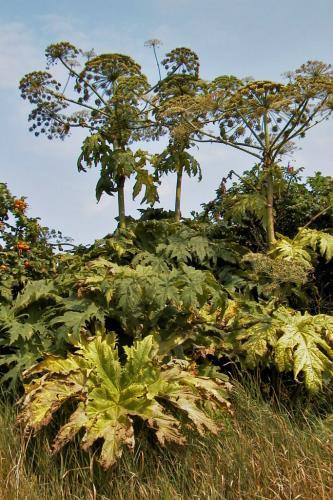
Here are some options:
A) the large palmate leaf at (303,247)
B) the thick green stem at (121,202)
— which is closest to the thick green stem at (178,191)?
the thick green stem at (121,202)

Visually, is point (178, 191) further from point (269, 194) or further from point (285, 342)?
point (285, 342)

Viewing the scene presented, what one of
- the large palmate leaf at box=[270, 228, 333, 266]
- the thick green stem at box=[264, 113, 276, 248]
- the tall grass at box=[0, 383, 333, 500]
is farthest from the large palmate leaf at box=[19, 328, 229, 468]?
the thick green stem at box=[264, 113, 276, 248]

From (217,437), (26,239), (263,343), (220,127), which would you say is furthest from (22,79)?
(217,437)

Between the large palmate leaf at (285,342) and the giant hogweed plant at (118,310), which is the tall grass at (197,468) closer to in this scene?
the large palmate leaf at (285,342)

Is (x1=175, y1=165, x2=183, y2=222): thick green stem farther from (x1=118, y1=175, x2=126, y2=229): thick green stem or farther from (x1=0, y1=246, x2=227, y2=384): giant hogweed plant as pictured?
Answer: (x1=0, y1=246, x2=227, y2=384): giant hogweed plant

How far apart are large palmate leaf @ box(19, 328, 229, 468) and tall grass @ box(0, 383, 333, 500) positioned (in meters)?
0.14

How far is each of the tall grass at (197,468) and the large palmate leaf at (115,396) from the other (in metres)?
0.14

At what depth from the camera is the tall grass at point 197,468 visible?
3.55 m

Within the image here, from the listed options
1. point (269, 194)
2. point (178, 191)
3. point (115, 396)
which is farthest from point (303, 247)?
point (115, 396)

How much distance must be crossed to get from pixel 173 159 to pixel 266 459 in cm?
435

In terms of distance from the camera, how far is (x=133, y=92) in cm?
716

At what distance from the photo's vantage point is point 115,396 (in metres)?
4.22

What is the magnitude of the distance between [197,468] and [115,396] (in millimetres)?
717

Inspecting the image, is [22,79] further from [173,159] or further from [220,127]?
[220,127]
